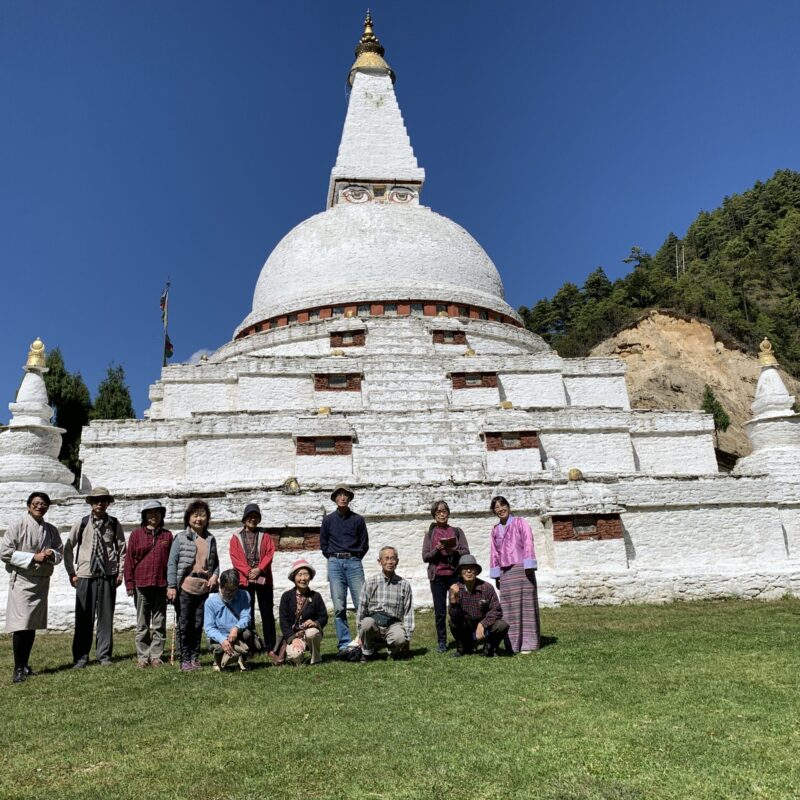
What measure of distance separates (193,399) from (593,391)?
9.27 m

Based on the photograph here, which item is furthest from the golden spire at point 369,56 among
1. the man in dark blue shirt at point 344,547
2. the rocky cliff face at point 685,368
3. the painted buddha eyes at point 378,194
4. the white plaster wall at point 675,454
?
the man in dark blue shirt at point 344,547

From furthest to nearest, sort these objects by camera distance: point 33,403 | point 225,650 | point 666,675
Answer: point 33,403, point 225,650, point 666,675

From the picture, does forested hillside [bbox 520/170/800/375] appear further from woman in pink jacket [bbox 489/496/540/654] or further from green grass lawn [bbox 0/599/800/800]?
green grass lawn [bbox 0/599/800/800]

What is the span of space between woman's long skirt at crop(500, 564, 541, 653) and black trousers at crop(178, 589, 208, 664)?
271 cm

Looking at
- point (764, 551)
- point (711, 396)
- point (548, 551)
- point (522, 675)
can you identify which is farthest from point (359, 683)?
point (711, 396)

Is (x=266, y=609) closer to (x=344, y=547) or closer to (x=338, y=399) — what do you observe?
(x=344, y=547)

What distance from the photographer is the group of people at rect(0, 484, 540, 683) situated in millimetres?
6223

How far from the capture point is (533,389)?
53.7 ft

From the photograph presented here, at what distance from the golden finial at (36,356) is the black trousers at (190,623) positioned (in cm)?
839

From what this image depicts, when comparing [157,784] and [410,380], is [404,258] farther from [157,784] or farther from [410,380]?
[157,784]

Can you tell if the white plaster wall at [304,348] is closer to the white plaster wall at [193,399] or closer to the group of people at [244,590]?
the white plaster wall at [193,399]

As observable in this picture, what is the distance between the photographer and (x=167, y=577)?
6590 millimetres

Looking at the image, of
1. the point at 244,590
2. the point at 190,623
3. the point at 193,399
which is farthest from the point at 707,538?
the point at 193,399

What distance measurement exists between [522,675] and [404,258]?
648 inches
